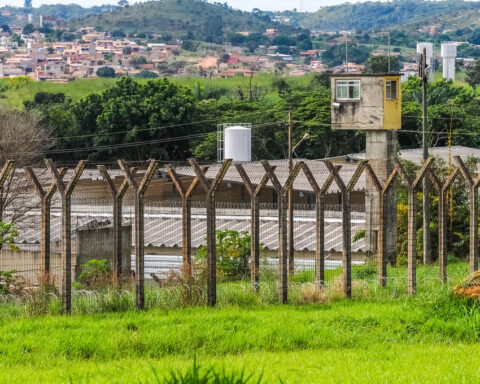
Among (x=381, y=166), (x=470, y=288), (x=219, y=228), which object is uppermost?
(x=381, y=166)

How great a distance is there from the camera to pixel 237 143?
49906 mm

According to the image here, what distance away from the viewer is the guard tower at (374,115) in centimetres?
3291

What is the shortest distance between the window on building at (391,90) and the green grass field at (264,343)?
19626 millimetres

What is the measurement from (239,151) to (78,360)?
38.4 m

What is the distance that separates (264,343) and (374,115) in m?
21.7

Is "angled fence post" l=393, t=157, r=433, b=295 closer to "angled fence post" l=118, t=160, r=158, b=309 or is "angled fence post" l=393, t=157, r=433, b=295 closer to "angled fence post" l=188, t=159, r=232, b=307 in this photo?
"angled fence post" l=188, t=159, r=232, b=307

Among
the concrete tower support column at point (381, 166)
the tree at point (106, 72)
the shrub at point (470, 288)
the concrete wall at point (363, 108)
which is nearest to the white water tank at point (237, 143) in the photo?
the concrete wall at point (363, 108)

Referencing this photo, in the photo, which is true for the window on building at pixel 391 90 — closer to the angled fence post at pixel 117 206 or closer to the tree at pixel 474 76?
the angled fence post at pixel 117 206

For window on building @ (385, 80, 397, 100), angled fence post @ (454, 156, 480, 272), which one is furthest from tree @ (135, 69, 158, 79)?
angled fence post @ (454, 156, 480, 272)

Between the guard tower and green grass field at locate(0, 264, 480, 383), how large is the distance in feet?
58.0

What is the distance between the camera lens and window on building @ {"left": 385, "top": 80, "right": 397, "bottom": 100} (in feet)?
113

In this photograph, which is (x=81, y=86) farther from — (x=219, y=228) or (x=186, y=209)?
(x=186, y=209)

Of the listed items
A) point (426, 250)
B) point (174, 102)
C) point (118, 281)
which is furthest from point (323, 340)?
point (174, 102)

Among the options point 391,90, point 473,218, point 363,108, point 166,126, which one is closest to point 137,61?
point 166,126
